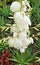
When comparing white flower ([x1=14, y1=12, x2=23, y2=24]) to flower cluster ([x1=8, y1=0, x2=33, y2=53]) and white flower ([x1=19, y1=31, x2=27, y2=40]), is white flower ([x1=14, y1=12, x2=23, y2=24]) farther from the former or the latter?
white flower ([x1=19, y1=31, x2=27, y2=40])

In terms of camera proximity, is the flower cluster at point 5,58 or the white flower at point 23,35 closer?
the white flower at point 23,35

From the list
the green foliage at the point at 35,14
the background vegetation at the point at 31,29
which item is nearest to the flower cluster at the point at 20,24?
the background vegetation at the point at 31,29

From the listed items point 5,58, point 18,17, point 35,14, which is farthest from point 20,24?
point 35,14

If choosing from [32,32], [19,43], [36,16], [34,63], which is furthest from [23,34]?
[36,16]

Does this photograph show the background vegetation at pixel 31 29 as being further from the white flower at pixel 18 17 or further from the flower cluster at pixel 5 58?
the white flower at pixel 18 17

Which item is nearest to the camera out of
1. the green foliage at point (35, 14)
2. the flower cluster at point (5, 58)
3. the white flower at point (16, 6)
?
the white flower at point (16, 6)

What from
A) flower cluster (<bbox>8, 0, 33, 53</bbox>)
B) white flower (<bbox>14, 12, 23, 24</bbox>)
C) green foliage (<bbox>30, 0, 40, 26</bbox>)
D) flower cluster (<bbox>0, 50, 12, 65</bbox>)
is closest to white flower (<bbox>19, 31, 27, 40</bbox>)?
flower cluster (<bbox>8, 0, 33, 53</bbox>)

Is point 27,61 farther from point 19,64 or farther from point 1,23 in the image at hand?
point 1,23

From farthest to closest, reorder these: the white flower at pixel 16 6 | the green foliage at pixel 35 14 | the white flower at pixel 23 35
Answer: the green foliage at pixel 35 14
the white flower at pixel 23 35
the white flower at pixel 16 6

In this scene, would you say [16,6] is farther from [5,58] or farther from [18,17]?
[5,58]
